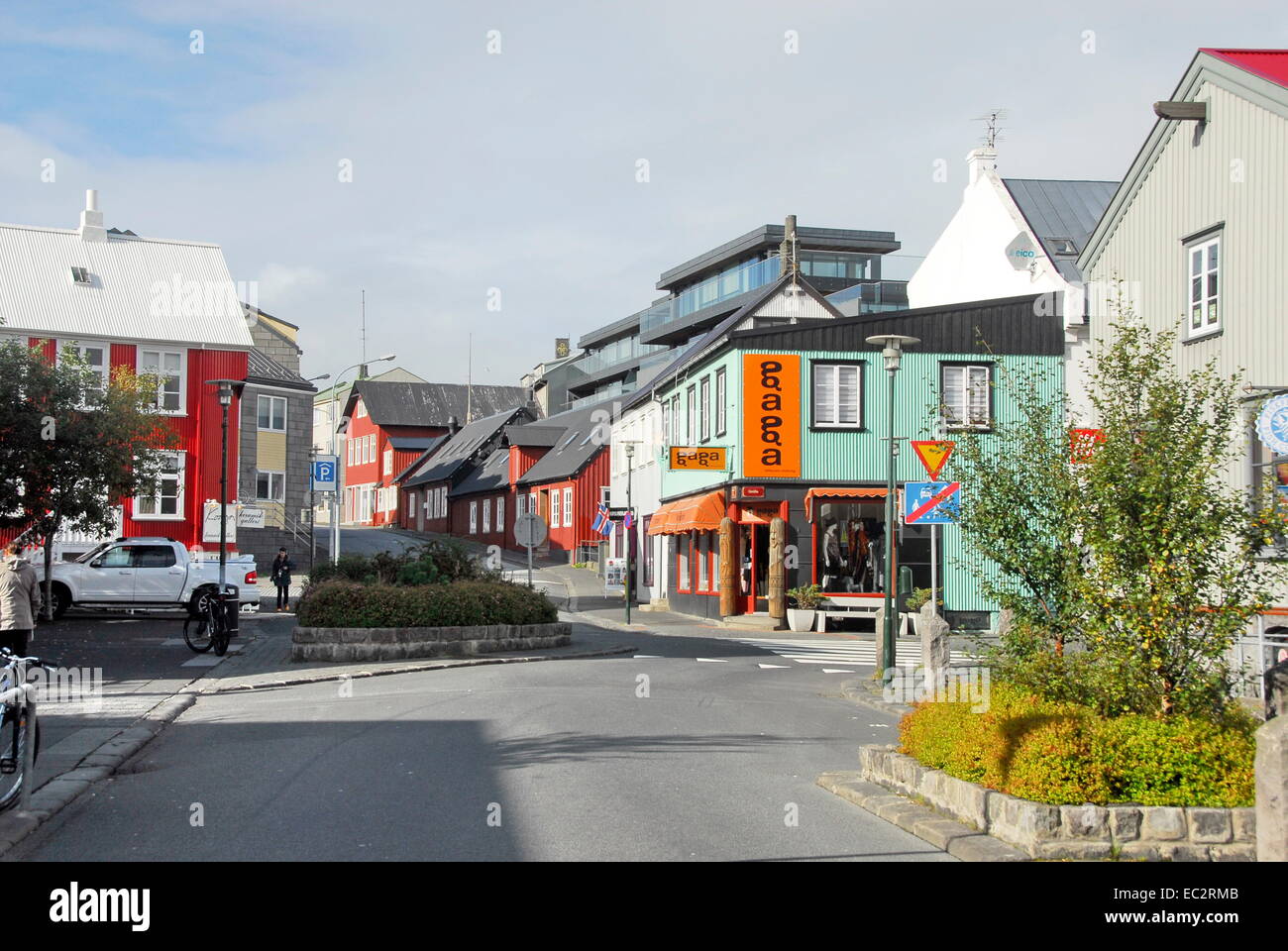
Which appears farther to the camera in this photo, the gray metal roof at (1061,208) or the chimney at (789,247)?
the chimney at (789,247)

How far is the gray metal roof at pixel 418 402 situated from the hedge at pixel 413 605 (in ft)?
225

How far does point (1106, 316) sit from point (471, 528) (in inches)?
2170

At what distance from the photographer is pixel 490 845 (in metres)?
7.35

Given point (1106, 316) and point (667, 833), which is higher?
point (1106, 316)

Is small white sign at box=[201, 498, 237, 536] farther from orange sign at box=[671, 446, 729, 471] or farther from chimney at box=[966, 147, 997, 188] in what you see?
chimney at box=[966, 147, 997, 188]

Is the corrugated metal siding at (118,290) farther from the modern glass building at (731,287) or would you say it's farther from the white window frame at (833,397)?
the white window frame at (833,397)

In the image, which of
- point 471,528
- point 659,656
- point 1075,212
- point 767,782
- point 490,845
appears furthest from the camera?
point 471,528

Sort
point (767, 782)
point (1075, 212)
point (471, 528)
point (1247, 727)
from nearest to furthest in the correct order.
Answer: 1. point (1247, 727)
2. point (767, 782)
3. point (1075, 212)
4. point (471, 528)

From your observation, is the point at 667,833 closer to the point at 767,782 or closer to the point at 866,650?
the point at 767,782

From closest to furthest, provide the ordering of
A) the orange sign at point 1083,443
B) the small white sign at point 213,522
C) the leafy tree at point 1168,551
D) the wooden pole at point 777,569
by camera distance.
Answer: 1. the leafy tree at point 1168,551
2. the orange sign at point 1083,443
3. the wooden pole at point 777,569
4. the small white sign at point 213,522

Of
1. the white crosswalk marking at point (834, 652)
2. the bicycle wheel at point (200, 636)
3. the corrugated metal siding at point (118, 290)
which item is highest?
the corrugated metal siding at point (118, 290)

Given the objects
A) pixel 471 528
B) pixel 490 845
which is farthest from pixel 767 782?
pixel 471 528

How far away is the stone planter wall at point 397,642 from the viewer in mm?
20125

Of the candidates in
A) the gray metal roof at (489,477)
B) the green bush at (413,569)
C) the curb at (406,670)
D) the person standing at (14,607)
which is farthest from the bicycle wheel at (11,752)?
the gray metal roof at (489,477)
